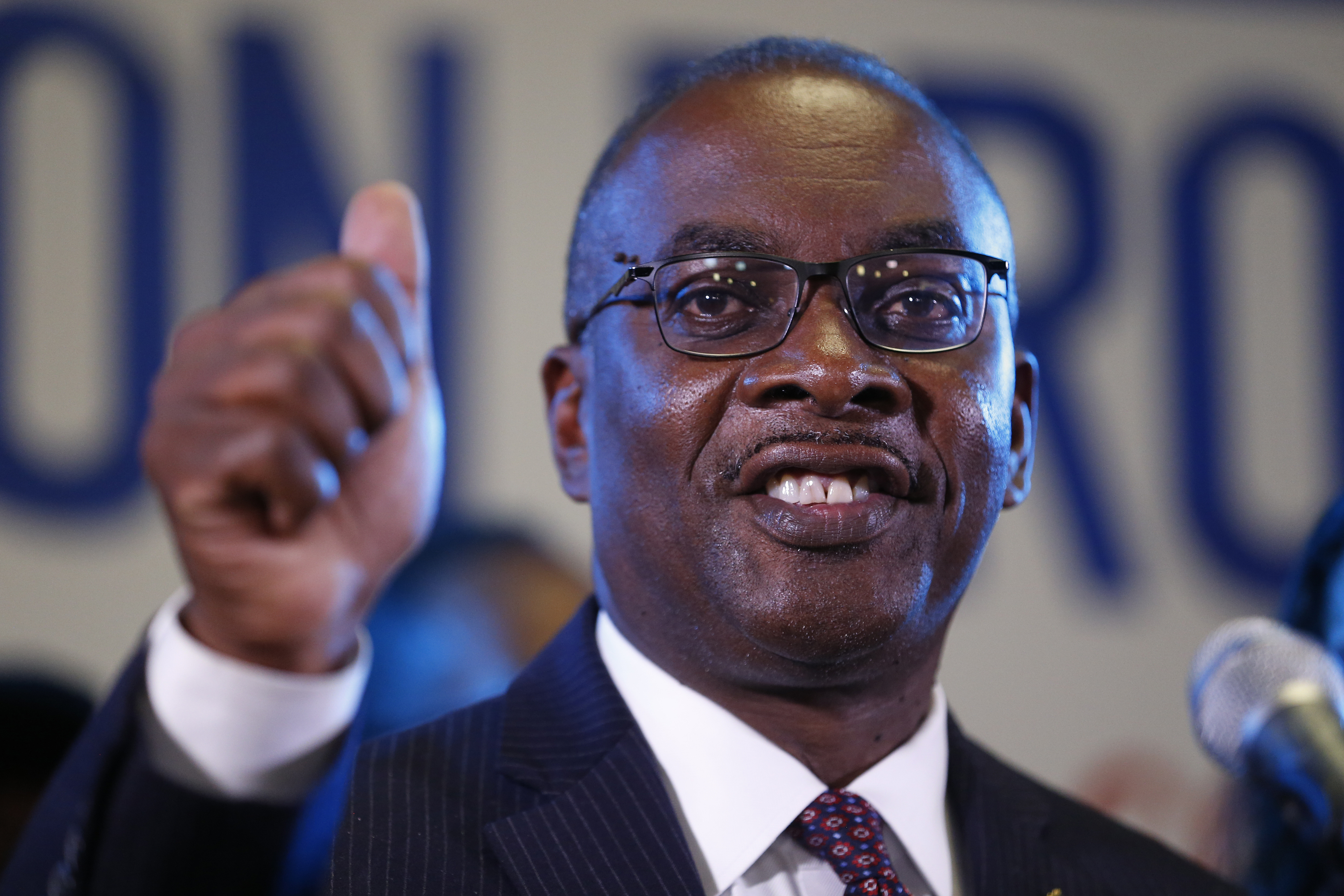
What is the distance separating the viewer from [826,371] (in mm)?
1582

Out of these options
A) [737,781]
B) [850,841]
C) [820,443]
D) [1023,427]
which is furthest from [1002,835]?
[820,443]

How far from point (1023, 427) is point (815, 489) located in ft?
1.65

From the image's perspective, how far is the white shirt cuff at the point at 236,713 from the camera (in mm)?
1220

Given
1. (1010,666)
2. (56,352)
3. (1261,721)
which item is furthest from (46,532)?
(1261,721)

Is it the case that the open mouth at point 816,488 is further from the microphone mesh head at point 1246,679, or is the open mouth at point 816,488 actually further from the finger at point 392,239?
the microphone mesh head at point 1246,679

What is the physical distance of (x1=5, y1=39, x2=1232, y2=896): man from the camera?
4.74ft

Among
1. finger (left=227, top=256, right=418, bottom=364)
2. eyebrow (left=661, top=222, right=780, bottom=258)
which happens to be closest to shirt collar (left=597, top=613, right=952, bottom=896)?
eyebrow (left=661, top=222, right=780, bottom=258)

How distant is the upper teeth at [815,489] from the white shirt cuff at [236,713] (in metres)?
0.59

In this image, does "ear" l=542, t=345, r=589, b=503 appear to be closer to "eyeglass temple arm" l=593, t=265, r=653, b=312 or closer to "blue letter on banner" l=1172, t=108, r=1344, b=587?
"eyeglass temple arm" l=593, t=265, r=653, b=312

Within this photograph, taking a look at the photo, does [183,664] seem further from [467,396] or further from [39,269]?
[39,269]

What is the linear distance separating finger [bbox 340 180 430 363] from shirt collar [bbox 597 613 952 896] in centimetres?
57

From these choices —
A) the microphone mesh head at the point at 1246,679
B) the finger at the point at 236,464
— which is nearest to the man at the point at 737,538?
the finger at the point at 236,464

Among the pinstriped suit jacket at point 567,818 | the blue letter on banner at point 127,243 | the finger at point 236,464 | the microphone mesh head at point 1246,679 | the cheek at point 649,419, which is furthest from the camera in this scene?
the blue letter on banner at point 127,243

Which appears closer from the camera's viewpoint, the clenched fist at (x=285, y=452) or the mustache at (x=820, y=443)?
the clenched fist at (x=285, y=452)
